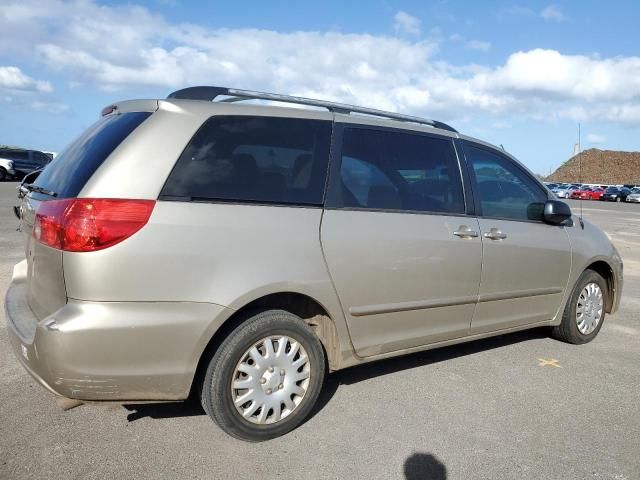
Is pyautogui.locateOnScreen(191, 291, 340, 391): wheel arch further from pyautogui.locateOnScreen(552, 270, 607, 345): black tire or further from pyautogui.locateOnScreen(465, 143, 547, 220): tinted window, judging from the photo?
pyautogui.locateOnScreen(552, 270, 607, 345): black tire

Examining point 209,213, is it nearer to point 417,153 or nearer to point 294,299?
point 294,299

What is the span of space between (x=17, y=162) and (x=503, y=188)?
30.6m

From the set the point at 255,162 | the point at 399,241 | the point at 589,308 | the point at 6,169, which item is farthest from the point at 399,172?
the point at 6,169

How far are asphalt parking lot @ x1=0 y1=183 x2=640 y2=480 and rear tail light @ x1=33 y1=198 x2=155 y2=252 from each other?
112 cm

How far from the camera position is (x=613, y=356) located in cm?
479

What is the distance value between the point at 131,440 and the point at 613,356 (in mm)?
3997

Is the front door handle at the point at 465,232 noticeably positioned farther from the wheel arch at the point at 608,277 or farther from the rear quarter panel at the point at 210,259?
the wheel arch at the point at 608,277

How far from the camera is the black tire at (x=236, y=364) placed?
9.37 ft

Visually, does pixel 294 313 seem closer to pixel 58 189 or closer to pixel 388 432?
pixel 388 432

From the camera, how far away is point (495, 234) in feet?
13.3

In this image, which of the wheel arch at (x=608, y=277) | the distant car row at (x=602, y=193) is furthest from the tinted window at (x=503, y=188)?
the distant car row at (x=602, y=193)

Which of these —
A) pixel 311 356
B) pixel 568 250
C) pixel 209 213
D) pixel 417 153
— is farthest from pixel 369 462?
pixel 568 250

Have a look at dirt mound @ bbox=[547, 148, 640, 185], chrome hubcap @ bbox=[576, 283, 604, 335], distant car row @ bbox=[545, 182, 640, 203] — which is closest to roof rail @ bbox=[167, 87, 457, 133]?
chrome hubcap @ bbox=[576, 283, 604, 335]

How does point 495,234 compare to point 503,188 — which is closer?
point 495,234
